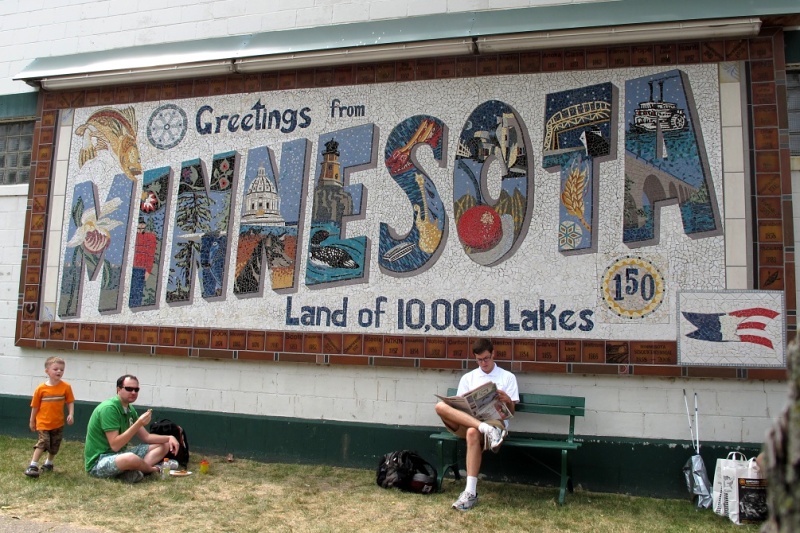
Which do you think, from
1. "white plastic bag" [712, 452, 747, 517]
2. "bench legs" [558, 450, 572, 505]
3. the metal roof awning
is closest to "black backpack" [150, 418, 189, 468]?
"bench legs" [558, 450, 572, 505]

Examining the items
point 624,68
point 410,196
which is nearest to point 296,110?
point 410,196

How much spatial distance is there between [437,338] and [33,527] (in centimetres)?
357

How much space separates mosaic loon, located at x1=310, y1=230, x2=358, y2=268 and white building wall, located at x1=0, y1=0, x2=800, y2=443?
3.37ft

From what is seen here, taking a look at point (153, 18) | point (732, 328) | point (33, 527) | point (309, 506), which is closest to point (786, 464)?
point (309, 506)

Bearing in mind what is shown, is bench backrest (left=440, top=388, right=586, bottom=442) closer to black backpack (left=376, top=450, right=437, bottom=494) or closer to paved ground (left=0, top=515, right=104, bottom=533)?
black backpack (left=376, top=450, right=437, bottom=494)

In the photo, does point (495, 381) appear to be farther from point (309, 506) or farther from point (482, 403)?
point (309, 506)

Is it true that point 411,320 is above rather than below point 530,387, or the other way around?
above

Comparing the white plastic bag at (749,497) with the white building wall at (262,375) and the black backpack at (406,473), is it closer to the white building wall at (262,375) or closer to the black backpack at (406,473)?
the white building wall at (262,375)

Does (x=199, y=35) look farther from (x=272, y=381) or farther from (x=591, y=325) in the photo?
(x=591, y=325)

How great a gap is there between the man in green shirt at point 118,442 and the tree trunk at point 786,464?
218 inches

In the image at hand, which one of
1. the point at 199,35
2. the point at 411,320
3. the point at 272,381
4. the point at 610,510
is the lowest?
the point at 610,510

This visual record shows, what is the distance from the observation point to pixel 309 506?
19.0 ft

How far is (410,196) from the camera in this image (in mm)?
7070

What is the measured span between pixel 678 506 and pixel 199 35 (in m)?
6.79
